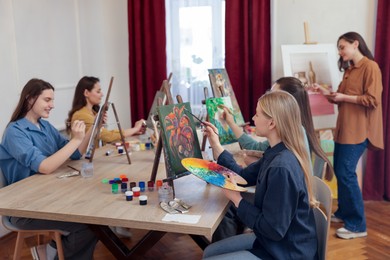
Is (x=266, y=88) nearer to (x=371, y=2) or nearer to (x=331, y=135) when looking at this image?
(x=331, y=135)

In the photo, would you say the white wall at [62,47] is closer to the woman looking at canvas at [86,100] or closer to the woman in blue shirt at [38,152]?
the woman looking at canvas at [86,100]

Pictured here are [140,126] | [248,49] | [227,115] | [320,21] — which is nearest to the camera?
[227,115]

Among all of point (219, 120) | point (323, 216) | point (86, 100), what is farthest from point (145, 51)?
point (323, 216)

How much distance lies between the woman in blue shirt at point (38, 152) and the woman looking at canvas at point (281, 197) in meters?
0.78

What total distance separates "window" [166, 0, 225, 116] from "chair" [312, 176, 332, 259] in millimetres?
2495

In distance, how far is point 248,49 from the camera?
4.01 meters

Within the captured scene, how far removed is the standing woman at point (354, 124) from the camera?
3.04m

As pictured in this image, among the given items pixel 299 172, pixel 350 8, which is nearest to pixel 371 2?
pixel 350 8

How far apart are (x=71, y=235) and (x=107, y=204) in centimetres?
47

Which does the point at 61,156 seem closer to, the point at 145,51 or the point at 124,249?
the point at 124,249

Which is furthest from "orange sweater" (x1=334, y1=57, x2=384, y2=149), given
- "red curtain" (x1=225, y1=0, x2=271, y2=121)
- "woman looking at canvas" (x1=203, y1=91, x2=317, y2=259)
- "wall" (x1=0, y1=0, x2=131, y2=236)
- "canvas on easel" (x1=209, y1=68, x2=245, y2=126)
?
"wall" (x1=0, y1=0, x2=131, y2=236)

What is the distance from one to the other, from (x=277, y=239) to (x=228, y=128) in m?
1.28

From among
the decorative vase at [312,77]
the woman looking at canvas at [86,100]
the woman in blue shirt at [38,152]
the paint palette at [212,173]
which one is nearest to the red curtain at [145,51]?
the woman looking at canvas at [86,100]

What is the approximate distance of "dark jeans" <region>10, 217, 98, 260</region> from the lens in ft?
6.75
